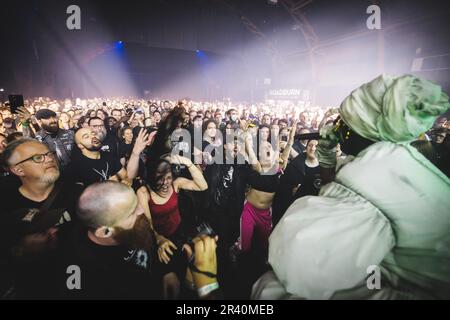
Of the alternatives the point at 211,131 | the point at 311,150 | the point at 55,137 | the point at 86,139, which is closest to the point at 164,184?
the point at 86,139

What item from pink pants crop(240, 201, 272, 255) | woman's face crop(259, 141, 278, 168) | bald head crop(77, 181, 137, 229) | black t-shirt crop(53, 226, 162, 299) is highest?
woman's face crop(259, 141, 278, 168)

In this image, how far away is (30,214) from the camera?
2.19 metres

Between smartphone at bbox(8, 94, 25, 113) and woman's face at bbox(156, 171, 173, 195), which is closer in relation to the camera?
woman's face at bbox(156, 171, 173, 195)

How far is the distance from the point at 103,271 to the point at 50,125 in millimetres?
4334

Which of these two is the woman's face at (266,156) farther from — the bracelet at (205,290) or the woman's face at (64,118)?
the woman's face at (64,118)

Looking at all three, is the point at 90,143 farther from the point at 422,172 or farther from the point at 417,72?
the point at 417,72

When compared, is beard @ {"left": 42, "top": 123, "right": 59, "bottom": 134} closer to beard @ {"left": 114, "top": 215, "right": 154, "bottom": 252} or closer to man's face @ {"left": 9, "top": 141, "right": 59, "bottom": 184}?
man's face @ {"left": 9, "top": 141, "right": 59, "bottom": 184}

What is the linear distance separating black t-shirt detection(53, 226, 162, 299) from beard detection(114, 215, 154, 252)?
0.06 metres

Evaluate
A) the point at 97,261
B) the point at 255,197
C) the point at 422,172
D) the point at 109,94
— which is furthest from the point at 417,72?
the point at 109,94

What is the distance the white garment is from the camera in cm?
100

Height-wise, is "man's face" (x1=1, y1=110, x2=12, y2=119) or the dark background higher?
the dark background

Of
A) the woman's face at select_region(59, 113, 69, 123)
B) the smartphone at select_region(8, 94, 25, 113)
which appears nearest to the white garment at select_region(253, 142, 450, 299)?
the smartphone at select_region(8, 94, 25, 113)

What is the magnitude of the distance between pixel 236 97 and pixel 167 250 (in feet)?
85.7

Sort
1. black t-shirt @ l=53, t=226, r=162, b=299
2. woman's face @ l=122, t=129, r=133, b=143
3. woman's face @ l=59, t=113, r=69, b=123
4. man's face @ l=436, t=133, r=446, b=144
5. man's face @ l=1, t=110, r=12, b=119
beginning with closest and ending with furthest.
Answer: black t-shirt @ l=53, t=226, r=162, b=299, man's face @ l=436, t=133, r=446, b=144, woman's face @ l=122, t=129, r=133, b=143, man's face @ l=1, t=110, r=12, b=119, woman's face @ l=59, t=113, r=69, b=123
